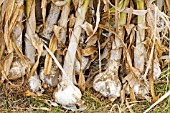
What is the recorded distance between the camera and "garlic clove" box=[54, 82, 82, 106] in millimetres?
1357

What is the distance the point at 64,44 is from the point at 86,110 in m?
0.22

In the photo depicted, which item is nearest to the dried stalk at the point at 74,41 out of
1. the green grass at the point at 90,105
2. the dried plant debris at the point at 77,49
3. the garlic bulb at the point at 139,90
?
the dried plant debris at the point at 77,49

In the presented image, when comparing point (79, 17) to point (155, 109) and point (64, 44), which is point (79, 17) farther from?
point (155, 109)

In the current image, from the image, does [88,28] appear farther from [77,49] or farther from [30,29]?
[30,29]

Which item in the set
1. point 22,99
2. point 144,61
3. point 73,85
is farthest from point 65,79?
point 144,61

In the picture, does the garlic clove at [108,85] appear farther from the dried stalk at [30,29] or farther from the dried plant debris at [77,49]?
the dried stalk at [30,29]

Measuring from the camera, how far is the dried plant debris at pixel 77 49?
4.35 feet

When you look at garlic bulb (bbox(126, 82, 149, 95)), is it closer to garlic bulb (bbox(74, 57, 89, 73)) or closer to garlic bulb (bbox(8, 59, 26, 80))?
garlic bulb (bbox(74, 57, 89, 73))

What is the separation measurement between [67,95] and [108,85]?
14cm

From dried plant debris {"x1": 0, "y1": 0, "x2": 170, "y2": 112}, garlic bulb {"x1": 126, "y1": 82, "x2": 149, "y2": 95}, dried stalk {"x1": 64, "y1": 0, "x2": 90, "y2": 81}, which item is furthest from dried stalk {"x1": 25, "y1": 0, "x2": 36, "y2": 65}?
garlic bulb {"x1": 126, "y1": 82, "x2": 149, "y2": 95}

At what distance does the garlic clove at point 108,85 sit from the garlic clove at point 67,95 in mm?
72

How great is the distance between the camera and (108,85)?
1382 mm

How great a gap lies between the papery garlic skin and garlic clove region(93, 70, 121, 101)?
185 millimetres

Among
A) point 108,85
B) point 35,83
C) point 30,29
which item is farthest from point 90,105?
point 30,29
